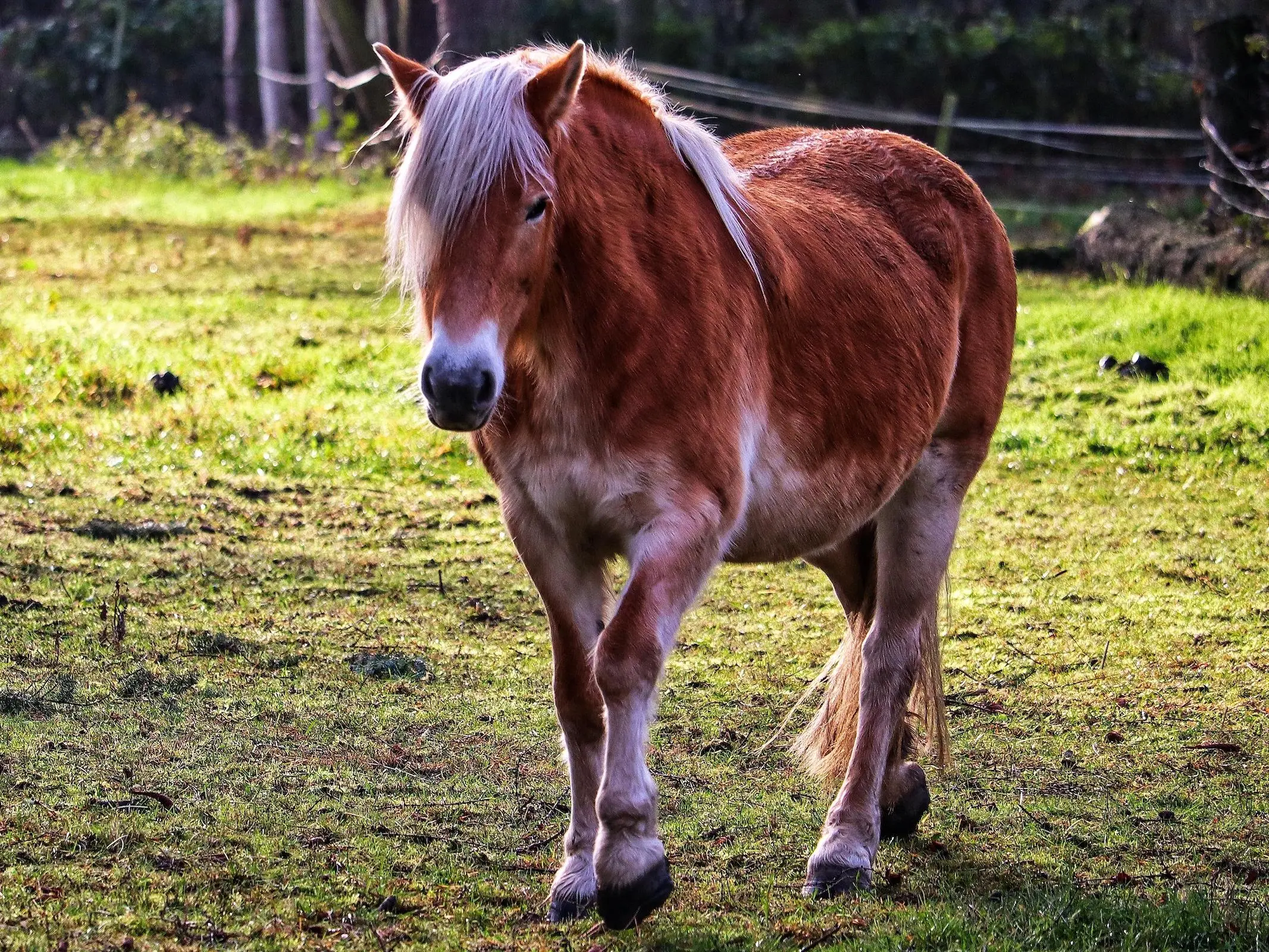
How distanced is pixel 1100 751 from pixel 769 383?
78.7 inches

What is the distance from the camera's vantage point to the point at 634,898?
334 centimetres

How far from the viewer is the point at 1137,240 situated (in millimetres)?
11930

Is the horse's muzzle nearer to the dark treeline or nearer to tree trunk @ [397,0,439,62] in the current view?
the dark treeline

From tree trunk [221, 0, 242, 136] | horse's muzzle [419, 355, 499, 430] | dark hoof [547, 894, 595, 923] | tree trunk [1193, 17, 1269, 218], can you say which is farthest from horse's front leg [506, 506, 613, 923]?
tree trunk [221, 0, 242, 136]

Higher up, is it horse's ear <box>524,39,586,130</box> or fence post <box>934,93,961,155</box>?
horse's ear <box>524,39,586,130</box>

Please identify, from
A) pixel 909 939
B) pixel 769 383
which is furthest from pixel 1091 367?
pixel 909 939

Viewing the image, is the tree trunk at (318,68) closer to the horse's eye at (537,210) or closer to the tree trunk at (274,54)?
the tree trunk at (274,54)

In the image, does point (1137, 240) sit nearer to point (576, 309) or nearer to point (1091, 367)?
point (1091, 367)

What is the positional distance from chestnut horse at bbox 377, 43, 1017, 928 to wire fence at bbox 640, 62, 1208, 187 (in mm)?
12882

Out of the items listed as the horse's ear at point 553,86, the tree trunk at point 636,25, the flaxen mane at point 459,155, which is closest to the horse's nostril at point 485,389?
the flaxen mane at point 459,155

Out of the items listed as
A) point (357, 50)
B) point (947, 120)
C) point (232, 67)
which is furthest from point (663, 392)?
point (232, 67)

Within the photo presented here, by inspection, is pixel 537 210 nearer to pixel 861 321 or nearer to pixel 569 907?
pixel 861 321

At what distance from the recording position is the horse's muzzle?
314cm

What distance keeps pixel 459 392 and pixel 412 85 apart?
872 mm
